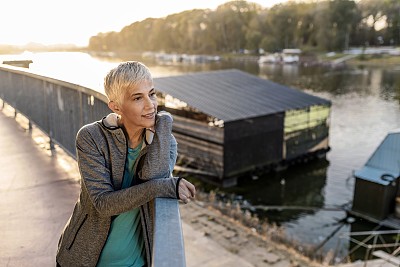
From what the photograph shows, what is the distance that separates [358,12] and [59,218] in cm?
10113

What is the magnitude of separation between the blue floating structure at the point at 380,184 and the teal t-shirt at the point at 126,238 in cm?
1576

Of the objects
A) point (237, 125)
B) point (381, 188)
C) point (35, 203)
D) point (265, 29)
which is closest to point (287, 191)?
point (237, 125)

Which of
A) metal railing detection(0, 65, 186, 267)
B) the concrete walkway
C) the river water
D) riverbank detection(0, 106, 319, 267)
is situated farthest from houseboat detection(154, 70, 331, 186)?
the concrete walkway

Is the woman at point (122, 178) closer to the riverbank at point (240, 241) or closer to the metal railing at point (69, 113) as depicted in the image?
the metal railing at point (69, 113)

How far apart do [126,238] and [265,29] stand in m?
110

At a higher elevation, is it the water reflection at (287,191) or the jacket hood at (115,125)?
the jacket hood at (115,125)

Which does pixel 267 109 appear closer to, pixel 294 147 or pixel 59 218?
pixel 294 147

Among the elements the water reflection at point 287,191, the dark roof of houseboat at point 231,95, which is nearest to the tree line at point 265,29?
the dark roof of houseboat at point 231,95

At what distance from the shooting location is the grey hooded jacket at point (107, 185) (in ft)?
6.15

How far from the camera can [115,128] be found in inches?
75.4

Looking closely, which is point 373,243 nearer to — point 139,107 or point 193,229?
point 193,229

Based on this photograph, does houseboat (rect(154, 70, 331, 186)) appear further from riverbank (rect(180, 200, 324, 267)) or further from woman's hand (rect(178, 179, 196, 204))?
woman's hand (rect(178, 179, 196, 204))

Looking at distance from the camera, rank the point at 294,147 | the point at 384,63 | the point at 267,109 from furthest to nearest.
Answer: the point at 384,63, the point at 294,147, the point at 267,109

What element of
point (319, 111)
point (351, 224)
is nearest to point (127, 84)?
point (351, 224)
